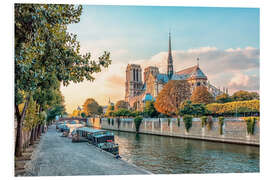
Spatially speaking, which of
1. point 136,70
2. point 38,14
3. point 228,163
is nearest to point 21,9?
point 38,14

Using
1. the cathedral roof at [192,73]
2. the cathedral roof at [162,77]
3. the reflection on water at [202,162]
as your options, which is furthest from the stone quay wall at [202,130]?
the cathedral roof at [162,77]

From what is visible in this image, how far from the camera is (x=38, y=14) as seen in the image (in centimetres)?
626

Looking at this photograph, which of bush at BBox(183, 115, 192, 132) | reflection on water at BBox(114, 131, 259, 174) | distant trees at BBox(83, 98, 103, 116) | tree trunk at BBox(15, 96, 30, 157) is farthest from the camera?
distant trees at BBox(83, 98, 103, 116)

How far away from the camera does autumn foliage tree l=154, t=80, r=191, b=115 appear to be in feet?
117

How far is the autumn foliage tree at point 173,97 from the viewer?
117 feet

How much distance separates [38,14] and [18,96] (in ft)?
10.2

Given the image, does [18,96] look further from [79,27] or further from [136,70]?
[136,70]

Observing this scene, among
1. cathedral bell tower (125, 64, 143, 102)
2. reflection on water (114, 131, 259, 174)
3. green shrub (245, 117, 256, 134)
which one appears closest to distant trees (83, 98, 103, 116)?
cathedral bell tower (125, 64, 143, 102)

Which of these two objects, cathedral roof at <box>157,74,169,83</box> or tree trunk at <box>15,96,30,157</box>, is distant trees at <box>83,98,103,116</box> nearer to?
cathedral roof at <box>157,74,169,83</box>

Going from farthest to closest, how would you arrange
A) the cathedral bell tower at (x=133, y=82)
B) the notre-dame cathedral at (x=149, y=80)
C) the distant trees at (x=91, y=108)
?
1. the cathedral bell tower at (x=133, y=82)
2. the distant trees at (x=91, y=108)
3. the notre-dame cathedral at (x=149, y=80)

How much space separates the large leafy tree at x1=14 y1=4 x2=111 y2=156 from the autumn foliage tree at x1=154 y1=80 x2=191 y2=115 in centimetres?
2773

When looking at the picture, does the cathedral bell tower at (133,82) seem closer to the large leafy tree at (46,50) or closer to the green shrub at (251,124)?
the green shrub at (251,124)

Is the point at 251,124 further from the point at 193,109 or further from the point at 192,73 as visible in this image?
the point at 192,73

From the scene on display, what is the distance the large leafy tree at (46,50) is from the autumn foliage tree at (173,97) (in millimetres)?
27734
